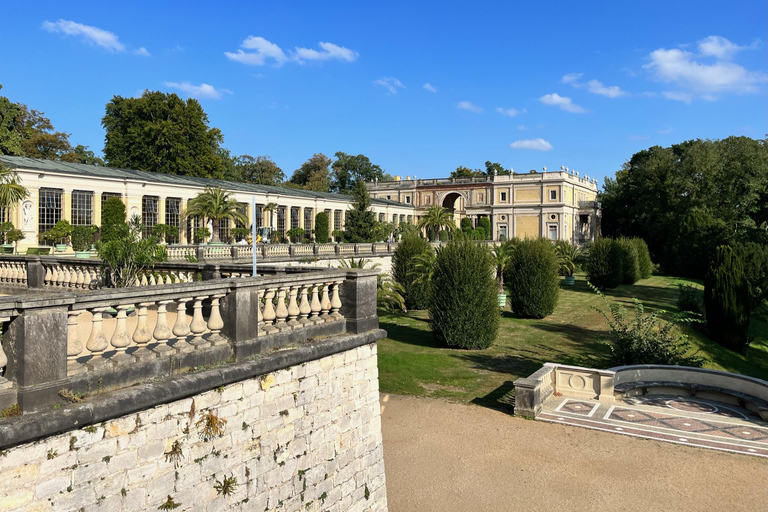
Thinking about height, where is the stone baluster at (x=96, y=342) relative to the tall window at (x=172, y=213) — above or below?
below

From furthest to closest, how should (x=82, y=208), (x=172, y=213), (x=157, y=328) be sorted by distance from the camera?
1. (x=172, y=213)
2. (x=82, y=208)
3. (x=157, y=328)

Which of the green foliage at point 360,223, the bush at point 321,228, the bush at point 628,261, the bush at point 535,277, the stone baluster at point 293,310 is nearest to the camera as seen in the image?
the stone baluster at point 293,310

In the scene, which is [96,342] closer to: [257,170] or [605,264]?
[605,264]

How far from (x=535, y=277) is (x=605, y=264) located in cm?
1432

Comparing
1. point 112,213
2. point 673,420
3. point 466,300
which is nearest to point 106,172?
point 112,213

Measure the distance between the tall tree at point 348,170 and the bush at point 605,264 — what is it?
51.6 m

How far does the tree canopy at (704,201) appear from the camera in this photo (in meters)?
43.5

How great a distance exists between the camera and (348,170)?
8544 cm

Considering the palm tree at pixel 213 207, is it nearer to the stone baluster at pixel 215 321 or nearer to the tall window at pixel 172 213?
the tall window at pixel 172 213

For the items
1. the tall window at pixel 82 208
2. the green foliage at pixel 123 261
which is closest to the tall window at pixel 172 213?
the tall window at pixel 82 208

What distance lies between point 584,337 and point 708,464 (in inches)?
460

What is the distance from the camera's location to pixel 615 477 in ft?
27.1

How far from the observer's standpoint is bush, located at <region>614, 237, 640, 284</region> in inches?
1474

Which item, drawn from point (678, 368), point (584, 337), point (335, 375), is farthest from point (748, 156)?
point (335, 375)
